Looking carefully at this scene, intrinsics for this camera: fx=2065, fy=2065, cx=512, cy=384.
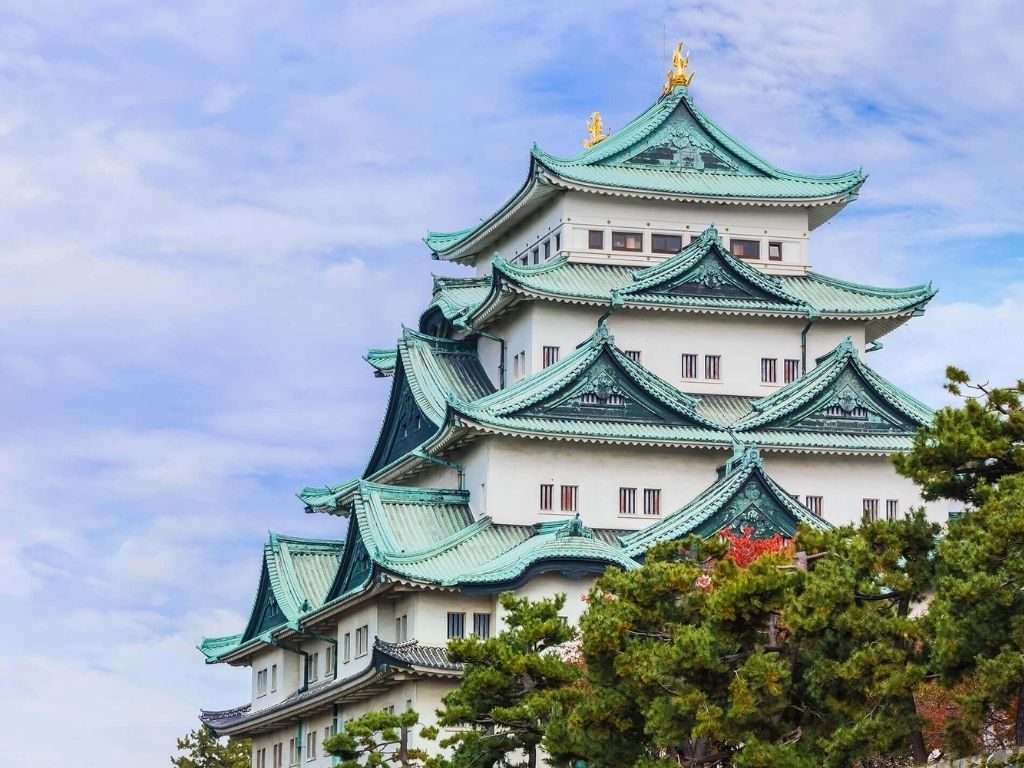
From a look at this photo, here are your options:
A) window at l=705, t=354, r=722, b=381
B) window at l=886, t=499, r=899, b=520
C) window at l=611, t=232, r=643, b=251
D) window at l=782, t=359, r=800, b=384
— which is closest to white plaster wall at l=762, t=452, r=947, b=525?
window at l=886, t=499, r=899, b=520

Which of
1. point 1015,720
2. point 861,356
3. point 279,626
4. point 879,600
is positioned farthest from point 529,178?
point 1015,720

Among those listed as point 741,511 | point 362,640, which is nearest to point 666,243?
point 741,511

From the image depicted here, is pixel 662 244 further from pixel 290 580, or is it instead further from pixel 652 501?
pixel 290 580

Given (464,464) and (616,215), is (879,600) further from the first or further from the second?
(616,215)

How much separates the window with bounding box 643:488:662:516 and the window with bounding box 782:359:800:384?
272 inches

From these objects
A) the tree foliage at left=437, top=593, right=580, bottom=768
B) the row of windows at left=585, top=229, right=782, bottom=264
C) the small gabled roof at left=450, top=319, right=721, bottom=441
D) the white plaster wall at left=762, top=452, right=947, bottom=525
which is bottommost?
the tree foliage at left=437, top=593, right=580, bottom=768

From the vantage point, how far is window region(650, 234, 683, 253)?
219 ft

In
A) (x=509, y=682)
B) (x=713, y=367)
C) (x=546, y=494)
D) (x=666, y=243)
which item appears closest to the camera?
(x=509, y=682)

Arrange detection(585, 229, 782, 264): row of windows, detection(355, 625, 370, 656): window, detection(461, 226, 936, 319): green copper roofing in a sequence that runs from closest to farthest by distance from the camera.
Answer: detection(355, 625, 370, 656): window
detection(461, 226, 936, 319): green copper roofing
detection(585, 229, 782, 264): row of windows

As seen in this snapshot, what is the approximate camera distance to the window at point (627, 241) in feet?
219

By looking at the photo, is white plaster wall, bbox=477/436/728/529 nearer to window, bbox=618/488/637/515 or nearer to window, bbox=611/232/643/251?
window, bbox=618/488/637/515

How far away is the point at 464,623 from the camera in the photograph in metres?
56.4

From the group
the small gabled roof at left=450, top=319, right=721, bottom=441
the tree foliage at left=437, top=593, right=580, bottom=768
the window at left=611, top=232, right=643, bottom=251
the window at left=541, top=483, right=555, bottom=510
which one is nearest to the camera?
the tree foliage at left=437, top=593, right=580, bottom=768

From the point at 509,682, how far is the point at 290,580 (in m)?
24.0
